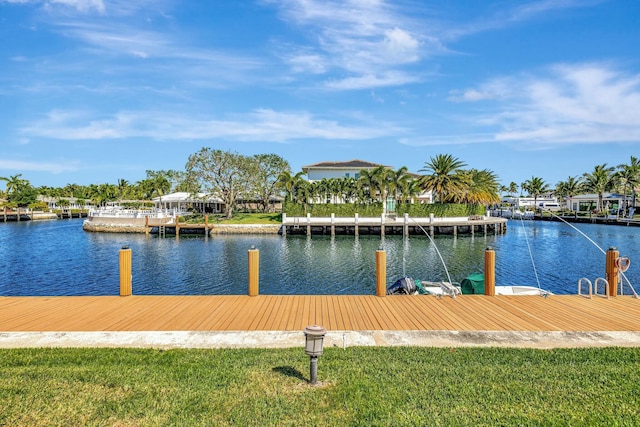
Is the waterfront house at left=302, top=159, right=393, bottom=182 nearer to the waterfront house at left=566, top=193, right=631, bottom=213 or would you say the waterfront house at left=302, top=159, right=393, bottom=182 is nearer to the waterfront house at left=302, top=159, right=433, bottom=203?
the waterfront house at left=302, top=159, right=433, bottom=203

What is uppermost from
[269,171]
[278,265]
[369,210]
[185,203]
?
[269,171]

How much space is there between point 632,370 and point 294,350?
4969 millimetres

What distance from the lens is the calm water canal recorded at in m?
19.6

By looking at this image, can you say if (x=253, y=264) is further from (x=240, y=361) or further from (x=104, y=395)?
(x=104, y=395)

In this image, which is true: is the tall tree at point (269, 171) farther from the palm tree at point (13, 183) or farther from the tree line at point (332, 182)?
the palm tree at point (13, 183)

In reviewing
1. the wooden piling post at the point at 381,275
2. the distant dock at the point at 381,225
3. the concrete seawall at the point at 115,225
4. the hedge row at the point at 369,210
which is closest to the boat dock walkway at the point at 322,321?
the wooden piling post at the point at 381,275

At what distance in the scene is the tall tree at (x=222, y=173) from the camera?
56625 millimetres

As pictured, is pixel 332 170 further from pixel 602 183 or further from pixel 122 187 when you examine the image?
pixel 122 187

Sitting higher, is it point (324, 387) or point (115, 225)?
point (324, 387)

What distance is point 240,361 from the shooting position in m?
5.83

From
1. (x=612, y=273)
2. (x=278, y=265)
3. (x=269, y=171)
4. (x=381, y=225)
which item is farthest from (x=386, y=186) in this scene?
(x=612, y=273)

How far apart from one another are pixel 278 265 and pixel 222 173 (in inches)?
1416

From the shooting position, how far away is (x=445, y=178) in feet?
176

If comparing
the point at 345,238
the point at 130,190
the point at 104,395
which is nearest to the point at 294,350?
the point at 104,395
